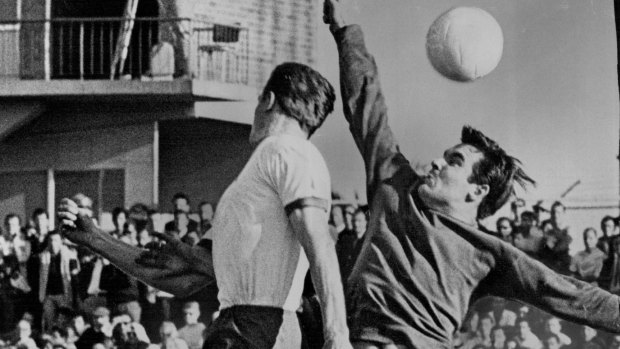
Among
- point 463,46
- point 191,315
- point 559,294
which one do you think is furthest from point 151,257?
point 191,315

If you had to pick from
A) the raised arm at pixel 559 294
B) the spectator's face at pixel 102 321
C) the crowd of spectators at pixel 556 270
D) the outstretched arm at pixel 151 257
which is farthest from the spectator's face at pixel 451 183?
the spectator's face at pixel 102 321

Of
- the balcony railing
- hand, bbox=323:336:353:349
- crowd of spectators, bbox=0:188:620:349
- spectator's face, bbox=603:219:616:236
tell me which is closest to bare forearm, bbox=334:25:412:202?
hand, bbox=323:336:353:349

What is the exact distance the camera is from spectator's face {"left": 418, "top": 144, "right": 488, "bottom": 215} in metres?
5.80

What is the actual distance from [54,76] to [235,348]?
510 inches

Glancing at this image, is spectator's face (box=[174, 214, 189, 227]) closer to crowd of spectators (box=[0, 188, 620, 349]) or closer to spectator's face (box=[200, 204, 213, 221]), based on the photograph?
crowd of spectators (box=[0, 188, 620, 349])

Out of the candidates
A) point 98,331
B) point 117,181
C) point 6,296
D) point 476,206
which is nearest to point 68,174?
point 117,181

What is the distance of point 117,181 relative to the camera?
16156mm

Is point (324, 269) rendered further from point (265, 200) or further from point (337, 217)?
point (337, 217)

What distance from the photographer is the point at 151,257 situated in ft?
15.0

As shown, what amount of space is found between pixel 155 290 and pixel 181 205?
3.64 feet

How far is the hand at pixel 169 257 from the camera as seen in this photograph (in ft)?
14.8

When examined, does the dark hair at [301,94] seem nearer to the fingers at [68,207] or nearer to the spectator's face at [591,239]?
the fingers at [68,207]

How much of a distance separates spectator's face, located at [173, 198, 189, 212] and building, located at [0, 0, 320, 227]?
3.06 metres

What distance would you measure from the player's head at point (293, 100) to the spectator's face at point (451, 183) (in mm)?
1666
